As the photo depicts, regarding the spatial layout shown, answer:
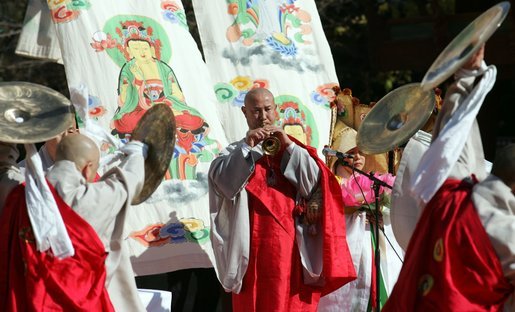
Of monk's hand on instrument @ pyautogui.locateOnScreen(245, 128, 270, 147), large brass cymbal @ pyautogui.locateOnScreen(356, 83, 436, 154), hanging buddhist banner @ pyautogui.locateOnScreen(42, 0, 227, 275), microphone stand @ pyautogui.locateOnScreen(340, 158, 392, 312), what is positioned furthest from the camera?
hanging buddhist banner @ pyautogui.locateOnScreen(42, 0, 227, 275)

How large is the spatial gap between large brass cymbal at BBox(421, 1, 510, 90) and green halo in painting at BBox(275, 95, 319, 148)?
276 centimetres

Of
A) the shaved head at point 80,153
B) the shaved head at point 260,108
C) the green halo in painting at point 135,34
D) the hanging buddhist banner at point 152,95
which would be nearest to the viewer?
the shaved head at point 80,153

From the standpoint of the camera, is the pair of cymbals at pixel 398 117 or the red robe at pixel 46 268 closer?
the red robe at pixel 46 268

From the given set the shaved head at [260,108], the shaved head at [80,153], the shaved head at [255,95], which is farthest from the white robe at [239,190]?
the shaved head at [80,153]

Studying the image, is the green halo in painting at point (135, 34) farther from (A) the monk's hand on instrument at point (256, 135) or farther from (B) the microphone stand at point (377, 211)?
(B) the microphone stand at point (377, 211)

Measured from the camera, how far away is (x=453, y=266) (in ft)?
14.6

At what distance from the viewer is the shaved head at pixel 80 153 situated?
4.89 m

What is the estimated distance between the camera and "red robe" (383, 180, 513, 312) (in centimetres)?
443

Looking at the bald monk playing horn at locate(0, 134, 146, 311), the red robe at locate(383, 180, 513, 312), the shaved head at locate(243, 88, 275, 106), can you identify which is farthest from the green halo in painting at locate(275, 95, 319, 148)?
the red robe at locate(383, 180, 513, 312)

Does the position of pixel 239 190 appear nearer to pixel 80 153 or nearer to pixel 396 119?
pixel 396 119

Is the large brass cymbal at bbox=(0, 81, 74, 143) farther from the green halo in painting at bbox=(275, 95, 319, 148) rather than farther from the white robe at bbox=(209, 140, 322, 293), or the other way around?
the green halo in painting at bbox=(275, 95, 319, 148)

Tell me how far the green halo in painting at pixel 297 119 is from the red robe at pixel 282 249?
4.02 feet

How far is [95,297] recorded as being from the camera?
488cm

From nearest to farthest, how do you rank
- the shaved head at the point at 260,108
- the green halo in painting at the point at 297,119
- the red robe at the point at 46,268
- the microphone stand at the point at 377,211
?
the red robe at the point at 46,268
the microphone stand at the point at 377,211
the shaved head at the point at 260,108
the green halo in painting at the point at 297,119
